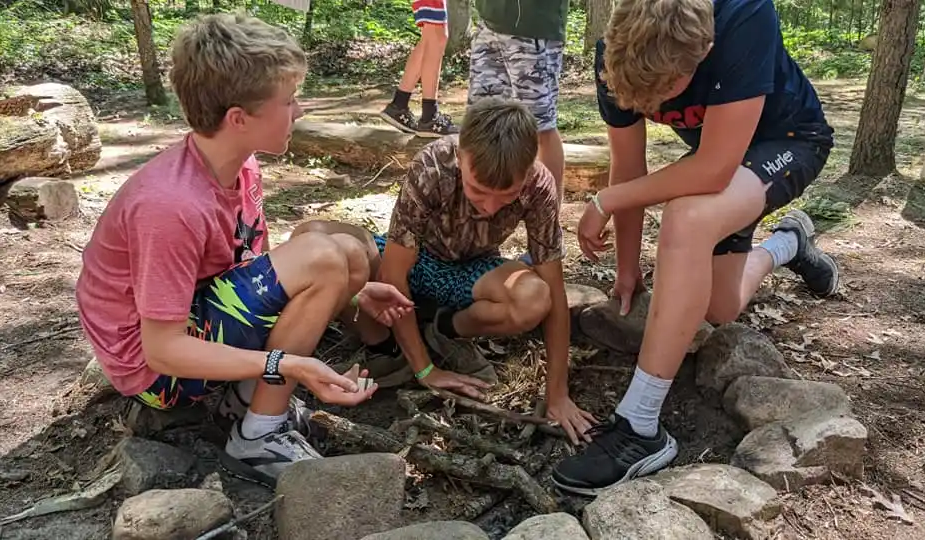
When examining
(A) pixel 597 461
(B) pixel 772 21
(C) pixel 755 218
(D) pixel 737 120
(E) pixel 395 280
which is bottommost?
(A) pixel 597 461

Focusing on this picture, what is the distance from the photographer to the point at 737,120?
223 centimetres

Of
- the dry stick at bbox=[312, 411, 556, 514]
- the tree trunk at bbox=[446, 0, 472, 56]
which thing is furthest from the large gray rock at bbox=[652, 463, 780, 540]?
the tree trunk at bbox=[446, 0, 472, 56]

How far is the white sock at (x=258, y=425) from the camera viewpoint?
2199mm

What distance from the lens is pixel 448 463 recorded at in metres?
2.21

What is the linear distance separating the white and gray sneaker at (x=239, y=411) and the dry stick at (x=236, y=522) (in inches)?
13.6

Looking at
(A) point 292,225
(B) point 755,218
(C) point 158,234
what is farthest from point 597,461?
(A) point 292,225

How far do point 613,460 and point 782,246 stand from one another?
136 centimetres

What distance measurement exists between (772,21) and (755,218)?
23.4 inches

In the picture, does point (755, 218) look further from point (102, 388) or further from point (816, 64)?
point (816, 64)

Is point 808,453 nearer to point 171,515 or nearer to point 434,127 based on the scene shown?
point 171,515

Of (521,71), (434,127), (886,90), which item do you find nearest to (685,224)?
(521,71)

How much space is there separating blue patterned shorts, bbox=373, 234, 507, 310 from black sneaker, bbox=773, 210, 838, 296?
1241mm

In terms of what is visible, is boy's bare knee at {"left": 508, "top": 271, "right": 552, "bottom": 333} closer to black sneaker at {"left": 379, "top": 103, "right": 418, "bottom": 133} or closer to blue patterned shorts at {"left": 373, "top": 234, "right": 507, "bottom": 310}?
blue patterned shorts at {"left": 373, "top": 234, "right": 507, "bottom": 310}

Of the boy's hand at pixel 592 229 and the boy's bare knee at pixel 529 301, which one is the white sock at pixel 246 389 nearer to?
the boy's bare knee at pixel 529 301
